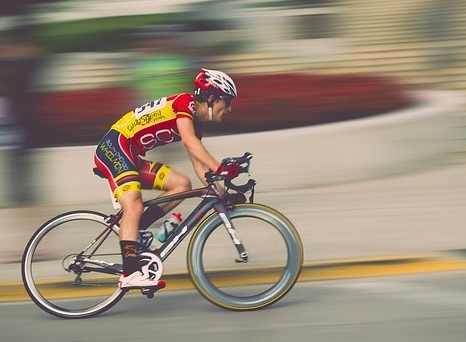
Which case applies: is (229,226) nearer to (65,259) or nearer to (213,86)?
(213,86)

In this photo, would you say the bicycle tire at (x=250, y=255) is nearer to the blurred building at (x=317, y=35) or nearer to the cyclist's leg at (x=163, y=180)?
the cyclist's leg at (x=163, y=180)

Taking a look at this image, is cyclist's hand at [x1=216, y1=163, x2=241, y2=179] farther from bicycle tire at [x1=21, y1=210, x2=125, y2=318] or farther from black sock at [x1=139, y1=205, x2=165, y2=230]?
bicycle tire at [x1=21, y1=210, x2=125, y2=318]

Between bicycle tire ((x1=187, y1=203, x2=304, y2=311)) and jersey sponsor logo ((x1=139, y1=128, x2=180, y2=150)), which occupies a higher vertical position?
jersey sponsor logo ((x1=139, y1=128, x2=180, y2=150))

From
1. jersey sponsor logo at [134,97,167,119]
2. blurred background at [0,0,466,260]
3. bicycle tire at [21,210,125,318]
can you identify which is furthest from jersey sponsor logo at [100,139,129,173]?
blurred background at [0,0,466,260]

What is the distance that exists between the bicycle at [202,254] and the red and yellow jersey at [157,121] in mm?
341

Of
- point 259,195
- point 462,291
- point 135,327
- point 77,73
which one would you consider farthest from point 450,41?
point 135,327

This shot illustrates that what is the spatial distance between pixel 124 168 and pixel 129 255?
503mm

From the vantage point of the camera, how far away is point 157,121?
647cm

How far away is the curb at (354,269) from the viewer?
24.3ft

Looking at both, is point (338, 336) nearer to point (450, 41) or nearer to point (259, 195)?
point (259, 195)

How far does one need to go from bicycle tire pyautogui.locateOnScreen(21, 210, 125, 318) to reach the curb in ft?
1.83

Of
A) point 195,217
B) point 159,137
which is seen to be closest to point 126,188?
point 159,137

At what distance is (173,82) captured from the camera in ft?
39.8

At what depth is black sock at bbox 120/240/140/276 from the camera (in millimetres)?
6480
